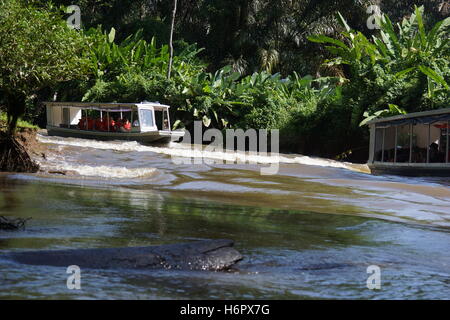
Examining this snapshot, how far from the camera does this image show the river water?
6.39 m

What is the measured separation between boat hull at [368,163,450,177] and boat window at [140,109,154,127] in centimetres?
1056

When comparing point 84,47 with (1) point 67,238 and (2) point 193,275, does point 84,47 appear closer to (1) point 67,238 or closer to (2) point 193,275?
(1) point 67,238

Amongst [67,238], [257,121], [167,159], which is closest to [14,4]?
[167,159]

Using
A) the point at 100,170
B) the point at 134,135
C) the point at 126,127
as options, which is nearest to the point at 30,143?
the point at 100,170


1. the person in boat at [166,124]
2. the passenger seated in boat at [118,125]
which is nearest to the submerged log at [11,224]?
the passenger seated in boat at [118,125]

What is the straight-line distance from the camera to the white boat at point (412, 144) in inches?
806

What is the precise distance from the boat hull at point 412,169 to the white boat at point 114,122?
9.81m

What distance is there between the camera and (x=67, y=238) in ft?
26.7

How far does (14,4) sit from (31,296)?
14.8 metres

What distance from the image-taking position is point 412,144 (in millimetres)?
22344

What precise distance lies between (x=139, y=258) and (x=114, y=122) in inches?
968

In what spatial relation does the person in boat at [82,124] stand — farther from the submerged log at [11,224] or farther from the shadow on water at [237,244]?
the submerged log at [11,224]

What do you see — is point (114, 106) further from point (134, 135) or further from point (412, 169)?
point (412, 169)

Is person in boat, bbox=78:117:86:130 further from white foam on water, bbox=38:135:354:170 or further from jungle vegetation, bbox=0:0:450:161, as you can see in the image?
jungle vegetation, bbox=0:0:450:161
